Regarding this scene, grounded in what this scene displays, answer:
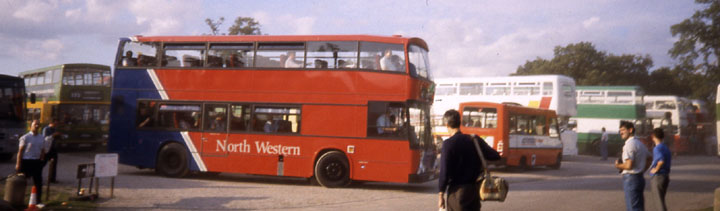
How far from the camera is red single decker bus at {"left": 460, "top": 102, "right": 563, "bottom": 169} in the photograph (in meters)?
22.0

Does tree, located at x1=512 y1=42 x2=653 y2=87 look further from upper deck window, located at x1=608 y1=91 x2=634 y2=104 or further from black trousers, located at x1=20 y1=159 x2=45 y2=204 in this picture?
black trousers, located at x1=20 y1=159 x2=45 y2=204

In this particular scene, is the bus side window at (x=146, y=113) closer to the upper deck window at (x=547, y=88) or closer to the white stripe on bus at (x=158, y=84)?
the white stripe on bus at (x=158, y=84)

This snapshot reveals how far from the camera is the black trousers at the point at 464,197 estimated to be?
587 cm

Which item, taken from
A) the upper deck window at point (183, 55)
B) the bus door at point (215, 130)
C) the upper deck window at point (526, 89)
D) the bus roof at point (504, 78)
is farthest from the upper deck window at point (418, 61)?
the upper deck window at point (526, 89)

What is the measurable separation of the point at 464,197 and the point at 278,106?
9.84 meters

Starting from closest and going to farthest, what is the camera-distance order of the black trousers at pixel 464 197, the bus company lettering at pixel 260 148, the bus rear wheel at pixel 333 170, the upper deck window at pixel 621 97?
the black trousers at pixel 464 197 → the bus rear wheel at pixel 333 170 → the bus company lettering at pixel 260 148 → the upper deck window at pixel 621 97

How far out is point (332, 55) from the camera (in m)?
14.9

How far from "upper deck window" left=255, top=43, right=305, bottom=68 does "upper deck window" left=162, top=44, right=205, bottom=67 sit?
1699 mm

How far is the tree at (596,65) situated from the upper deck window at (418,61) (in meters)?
48.7

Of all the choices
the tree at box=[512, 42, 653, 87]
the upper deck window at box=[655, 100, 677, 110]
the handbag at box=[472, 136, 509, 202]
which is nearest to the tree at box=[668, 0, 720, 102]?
the upper deck window at box=[655, 100, 677, 110]

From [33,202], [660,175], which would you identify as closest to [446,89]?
[660,175]

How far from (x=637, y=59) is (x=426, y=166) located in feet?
178

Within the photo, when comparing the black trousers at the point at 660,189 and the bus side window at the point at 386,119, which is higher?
the bus side window at the point at 386,119

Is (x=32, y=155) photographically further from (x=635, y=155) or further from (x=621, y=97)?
(x=621, y=97)
